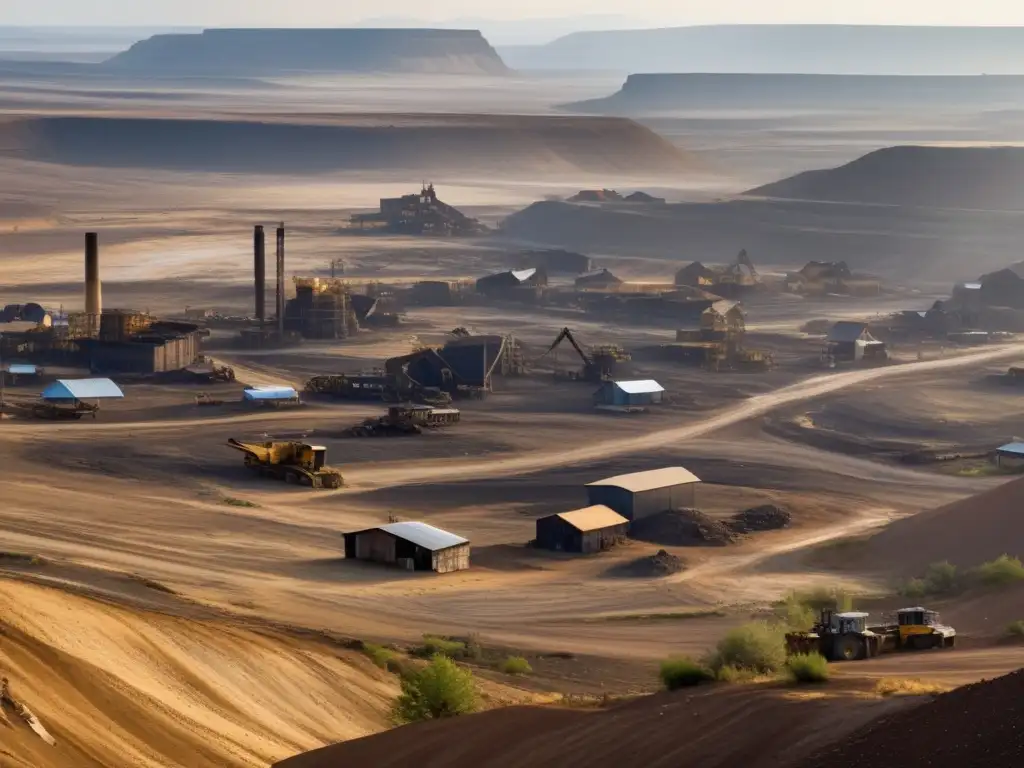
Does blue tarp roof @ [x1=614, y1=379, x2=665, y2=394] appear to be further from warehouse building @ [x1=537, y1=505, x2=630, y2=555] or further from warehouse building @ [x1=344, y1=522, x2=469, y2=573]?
warehouse building @ [x1=344, y1=522, x2=469, y2=573]

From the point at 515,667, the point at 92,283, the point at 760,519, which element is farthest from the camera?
the point at 92,283

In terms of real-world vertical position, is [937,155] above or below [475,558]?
above

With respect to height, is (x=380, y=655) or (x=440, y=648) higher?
(x=380, y=655)

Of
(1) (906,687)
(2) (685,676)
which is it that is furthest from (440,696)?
(1) (906,687)

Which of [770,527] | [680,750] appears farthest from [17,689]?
[770,527]

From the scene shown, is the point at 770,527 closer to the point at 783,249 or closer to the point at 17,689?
the point at 17,689

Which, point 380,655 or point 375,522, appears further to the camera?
point 375,522

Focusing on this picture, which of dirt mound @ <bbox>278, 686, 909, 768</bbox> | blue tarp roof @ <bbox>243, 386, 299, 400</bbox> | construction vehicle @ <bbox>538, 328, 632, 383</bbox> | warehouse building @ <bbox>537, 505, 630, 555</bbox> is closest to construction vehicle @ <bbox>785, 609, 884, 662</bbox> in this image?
dirt mound @ <bbox>278, 686, 909, 768</bbox>

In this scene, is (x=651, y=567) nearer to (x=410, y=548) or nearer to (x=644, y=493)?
(x=410, y=548)
